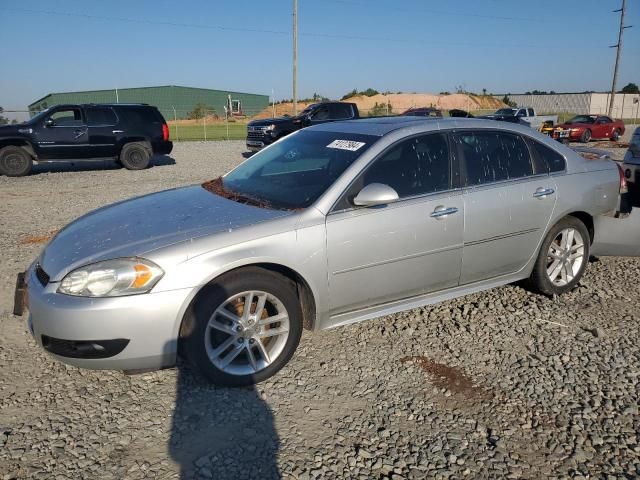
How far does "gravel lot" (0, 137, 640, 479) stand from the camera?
2.54 m

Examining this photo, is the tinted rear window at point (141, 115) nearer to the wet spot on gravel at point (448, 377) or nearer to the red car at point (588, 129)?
the wet spot on gravel at point (448, 377)

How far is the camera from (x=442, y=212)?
3.75 m

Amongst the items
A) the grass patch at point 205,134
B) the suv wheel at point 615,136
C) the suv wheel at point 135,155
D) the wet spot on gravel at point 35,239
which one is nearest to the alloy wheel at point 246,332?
the wet spot on gravel at point 35,239

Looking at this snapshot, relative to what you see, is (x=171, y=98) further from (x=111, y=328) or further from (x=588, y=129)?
(x=111, y=328)

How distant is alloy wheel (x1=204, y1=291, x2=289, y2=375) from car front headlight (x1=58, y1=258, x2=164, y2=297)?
0.44m

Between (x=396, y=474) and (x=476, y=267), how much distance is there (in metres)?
1.99

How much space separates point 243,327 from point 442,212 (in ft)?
5.40

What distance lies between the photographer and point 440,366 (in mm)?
3520

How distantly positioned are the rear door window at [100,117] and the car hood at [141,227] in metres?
10.9

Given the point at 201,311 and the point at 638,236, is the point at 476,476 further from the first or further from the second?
the point at 638,236

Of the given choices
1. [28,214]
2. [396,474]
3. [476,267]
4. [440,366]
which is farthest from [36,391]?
[28,214]

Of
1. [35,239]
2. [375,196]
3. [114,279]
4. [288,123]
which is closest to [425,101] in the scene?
[288,123]

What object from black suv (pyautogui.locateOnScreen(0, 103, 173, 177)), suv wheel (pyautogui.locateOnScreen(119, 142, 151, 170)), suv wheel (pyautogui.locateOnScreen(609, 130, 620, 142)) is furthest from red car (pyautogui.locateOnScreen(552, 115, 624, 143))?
suv wheel (pyautogui.locateOnScreen(119, 142, 151, 170))

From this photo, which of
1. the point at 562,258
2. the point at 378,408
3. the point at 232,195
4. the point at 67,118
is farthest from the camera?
the point at 67,118
